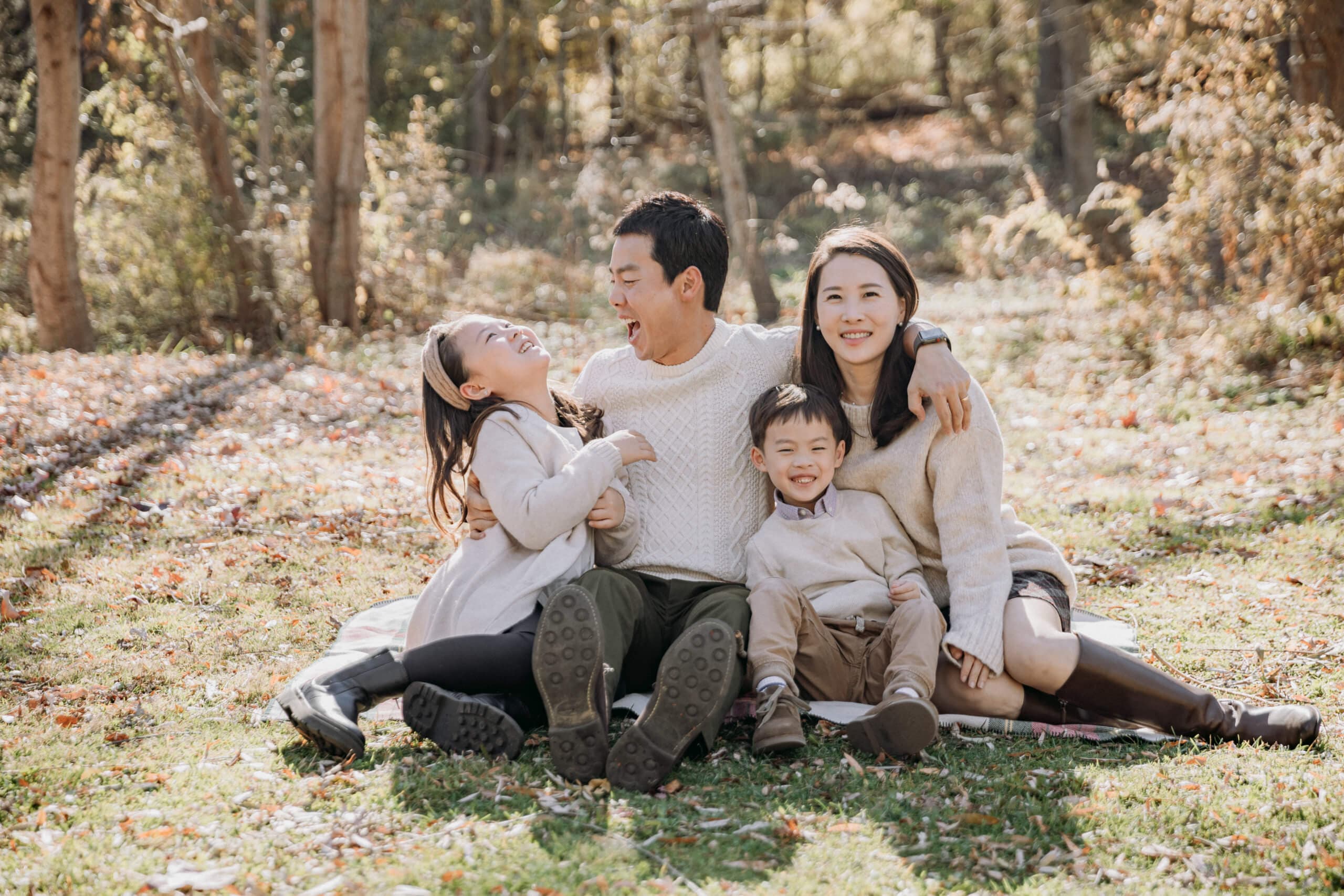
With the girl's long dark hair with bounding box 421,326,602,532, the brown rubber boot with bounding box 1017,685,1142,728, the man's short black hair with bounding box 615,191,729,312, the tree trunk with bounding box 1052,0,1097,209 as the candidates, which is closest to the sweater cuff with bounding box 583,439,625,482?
the girl's long dark hair with bounding box 421,326,602,532

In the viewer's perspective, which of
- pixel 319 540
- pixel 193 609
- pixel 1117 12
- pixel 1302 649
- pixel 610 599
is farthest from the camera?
pixel 1117 12

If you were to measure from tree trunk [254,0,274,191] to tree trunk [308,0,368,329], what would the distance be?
3.66 feet

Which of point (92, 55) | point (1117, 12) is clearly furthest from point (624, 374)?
point (1117, 12)

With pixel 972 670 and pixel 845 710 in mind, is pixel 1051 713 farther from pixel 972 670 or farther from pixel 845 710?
pixel 845 710

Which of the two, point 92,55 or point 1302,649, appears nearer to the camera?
point 1302,649

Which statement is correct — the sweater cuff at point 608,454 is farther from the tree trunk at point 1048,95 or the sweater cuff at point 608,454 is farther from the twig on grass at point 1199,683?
the tree trunk at point 1048,95

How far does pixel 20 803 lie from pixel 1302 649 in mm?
3895

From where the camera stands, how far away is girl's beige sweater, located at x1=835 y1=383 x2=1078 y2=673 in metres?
3.33

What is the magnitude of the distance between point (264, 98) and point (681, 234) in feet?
34.1

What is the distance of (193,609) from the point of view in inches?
178

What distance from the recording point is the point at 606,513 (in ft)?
11.5

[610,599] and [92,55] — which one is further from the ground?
[92,55]

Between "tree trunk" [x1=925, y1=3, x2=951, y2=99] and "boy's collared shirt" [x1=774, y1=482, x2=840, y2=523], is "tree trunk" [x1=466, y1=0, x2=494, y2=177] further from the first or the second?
"boy's collared shirt" [x1=774, y1=482, x2=840, y2=523]

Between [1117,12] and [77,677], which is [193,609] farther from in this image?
[1117,12]
